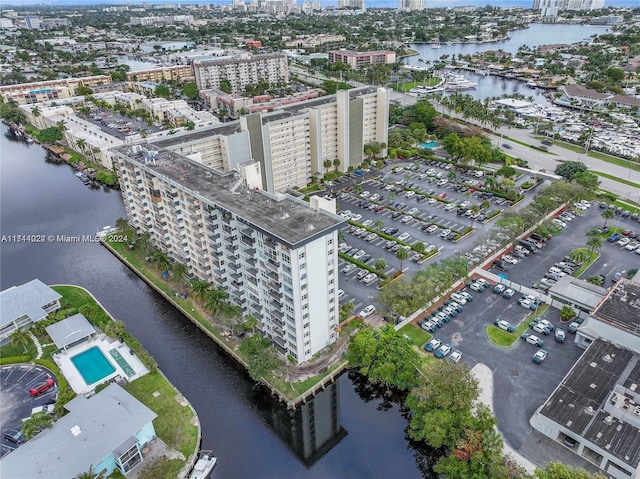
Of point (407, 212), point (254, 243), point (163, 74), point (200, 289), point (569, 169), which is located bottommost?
point (407, 212)

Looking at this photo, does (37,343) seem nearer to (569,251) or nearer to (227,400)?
(227,400)

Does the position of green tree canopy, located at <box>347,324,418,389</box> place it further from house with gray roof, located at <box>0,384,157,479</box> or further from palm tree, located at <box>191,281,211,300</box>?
house with gray roof, located at <box>0,384,157,479</box>

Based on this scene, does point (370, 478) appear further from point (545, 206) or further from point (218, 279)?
point (545, 206)

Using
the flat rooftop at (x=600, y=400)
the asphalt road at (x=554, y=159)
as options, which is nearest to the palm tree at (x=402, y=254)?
the flat rooftop at (x=600, y=400)

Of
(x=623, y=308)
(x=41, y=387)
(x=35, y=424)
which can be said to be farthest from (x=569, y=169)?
→ (x=35, y=424)

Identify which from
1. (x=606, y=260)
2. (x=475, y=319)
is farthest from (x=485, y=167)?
(x=475, y=319)

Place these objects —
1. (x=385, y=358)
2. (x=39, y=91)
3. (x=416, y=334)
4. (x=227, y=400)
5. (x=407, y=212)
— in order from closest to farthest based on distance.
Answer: (x=385, y=358)
(x=227, y=400)
(x=416, y=334)
(x=407, y=212)
(x=39, y=91)
